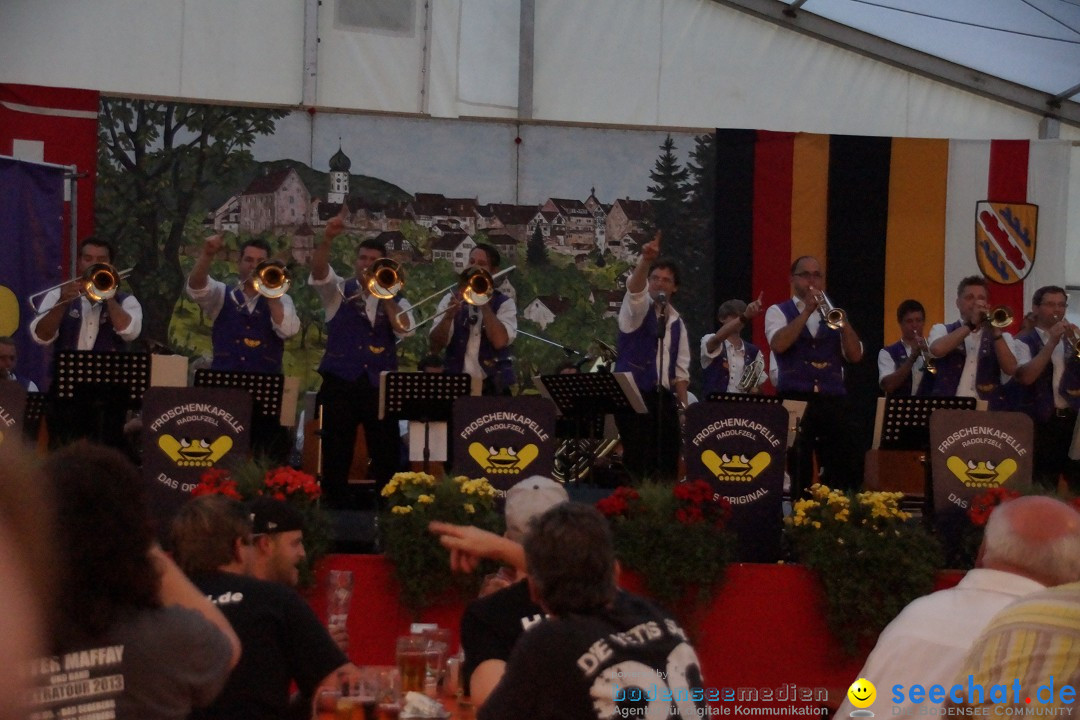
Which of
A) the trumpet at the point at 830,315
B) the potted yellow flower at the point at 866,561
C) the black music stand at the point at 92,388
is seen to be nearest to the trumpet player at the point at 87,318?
the black music stand at the point at 92,388

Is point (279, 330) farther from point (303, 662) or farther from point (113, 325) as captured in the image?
point (303, 662)

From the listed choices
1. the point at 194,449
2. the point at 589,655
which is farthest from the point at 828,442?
the point at 589,655

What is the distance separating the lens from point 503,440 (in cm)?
741

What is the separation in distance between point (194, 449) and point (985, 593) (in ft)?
16.0

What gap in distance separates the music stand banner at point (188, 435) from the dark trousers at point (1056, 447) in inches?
224

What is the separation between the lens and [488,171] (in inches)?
490

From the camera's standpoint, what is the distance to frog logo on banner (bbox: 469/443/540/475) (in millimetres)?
7383

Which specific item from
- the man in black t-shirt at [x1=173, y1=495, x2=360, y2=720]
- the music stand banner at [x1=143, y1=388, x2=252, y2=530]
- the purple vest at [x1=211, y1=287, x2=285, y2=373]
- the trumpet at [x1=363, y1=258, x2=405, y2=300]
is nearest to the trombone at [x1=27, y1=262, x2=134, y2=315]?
the purple vest at [x1=211, y1=287, x2=285, y2=373]

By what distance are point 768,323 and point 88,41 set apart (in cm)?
724

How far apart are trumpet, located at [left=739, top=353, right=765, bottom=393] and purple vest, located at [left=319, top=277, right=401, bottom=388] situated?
3280 millimetres

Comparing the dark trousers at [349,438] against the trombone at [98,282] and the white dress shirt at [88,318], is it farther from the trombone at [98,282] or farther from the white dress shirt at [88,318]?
the trombone at [98,282]

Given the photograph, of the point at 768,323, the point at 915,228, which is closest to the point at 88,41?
the point at 768,323

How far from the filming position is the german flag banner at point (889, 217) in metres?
12.1

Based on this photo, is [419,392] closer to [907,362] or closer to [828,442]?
[828,442]
